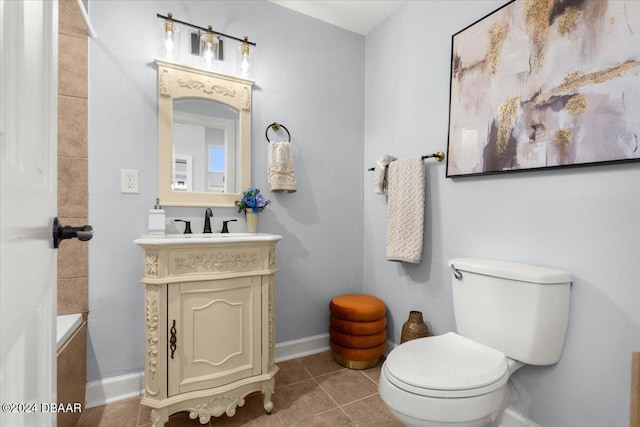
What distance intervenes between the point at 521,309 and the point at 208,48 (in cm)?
207

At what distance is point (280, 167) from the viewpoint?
1.90 meters

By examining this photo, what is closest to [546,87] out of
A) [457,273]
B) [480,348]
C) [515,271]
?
[515,271]

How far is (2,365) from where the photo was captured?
14.5 inches

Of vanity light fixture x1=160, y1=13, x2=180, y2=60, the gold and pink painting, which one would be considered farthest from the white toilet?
vanity light fixture x1=160, y1=13, x2=180, y2=60

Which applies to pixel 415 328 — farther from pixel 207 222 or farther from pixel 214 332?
pixel 207 222

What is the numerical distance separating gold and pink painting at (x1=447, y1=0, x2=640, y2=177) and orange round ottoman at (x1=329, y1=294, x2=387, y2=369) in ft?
3.19

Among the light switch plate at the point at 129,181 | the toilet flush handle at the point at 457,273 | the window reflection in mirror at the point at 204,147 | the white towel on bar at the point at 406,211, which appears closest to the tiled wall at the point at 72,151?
the light switch plate at the point at 129,181

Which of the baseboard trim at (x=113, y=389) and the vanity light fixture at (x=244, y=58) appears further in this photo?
the vanity light fixture at (x=244, y=58)

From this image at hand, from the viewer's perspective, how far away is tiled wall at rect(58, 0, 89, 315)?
58.1 inches

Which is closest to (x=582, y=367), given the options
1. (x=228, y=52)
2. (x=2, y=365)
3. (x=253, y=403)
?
(x=253, y=403)

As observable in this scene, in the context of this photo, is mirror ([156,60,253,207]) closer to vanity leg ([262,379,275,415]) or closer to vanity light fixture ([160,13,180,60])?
vanity light fixture ([160,13,180,60])

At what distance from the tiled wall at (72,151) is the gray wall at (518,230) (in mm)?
1768

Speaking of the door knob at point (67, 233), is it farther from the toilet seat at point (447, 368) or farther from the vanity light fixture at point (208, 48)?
the vanity light fixture at point (208, 48)

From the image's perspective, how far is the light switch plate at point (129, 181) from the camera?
5.30 feet
